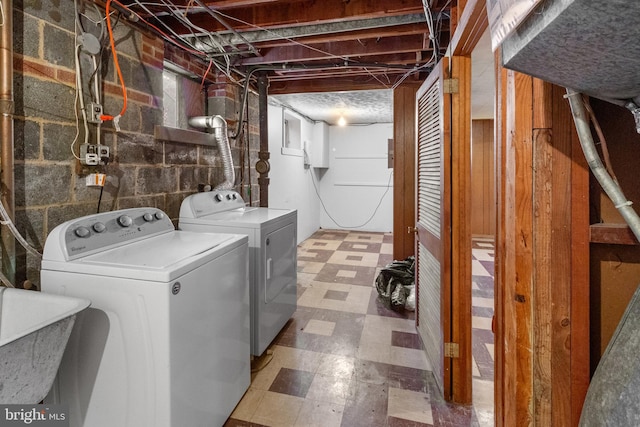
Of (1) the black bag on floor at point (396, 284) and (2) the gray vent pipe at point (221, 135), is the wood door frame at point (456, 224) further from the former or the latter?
(2) the gray vent pipe at point (221, 135)

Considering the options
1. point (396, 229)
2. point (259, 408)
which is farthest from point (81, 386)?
point (396, 229)

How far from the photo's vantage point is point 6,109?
1.21m

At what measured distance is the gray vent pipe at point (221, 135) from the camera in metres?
2.52

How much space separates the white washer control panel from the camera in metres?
1.31

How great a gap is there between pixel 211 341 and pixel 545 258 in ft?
4.28

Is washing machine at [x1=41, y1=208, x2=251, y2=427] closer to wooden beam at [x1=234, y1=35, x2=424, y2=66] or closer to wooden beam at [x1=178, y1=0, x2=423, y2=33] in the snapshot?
wooden beam at [x1=178, y1=0, x2=423, y2=33]

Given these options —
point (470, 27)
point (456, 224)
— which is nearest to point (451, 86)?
point (470, 27)

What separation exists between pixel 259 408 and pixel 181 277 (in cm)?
94

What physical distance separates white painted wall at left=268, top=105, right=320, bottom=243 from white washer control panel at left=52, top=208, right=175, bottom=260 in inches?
104

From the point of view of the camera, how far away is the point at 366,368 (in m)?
2.04

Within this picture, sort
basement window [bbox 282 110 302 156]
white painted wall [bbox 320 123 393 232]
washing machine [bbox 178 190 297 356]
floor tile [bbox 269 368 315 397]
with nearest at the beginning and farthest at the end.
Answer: floor tile [bbox 269 368 315 397] → washing machine [bbox 178 190 297 356] → basement window [bbox 282 110 302 156] → white painted wall [bbox 320 123 393 232]

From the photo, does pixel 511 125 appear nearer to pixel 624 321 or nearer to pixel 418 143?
pixel 624 321

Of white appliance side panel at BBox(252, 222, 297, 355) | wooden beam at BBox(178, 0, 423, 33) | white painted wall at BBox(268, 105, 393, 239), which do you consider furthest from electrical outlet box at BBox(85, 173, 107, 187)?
white painted wall at BBox(268, 105, 393, 239)

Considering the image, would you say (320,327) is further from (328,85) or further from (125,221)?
(328,85)
